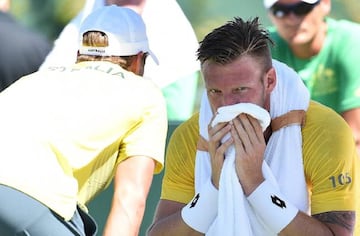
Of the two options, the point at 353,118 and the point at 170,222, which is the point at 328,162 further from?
the point at 353,118

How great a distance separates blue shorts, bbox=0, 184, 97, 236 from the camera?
272 centimetres

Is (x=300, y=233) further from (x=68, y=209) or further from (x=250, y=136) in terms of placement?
(x=68, y=209)

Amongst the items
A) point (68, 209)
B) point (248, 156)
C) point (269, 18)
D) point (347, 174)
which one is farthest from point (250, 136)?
point (269, 18)

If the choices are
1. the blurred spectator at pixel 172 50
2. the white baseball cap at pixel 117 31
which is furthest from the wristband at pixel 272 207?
the blurred spectator at pixel 172 50

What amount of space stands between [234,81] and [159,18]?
1.93 metres

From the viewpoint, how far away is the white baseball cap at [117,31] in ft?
10.4

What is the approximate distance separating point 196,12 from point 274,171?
6.24ft

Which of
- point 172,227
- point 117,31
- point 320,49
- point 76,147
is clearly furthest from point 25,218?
point 320,49

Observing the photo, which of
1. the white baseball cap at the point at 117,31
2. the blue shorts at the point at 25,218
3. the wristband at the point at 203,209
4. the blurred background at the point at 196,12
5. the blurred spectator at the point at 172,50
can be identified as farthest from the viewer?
the blurred spectator at the point at 172,50

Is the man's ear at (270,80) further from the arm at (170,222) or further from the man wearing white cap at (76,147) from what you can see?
the arm at (170,222)

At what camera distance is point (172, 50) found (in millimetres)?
4797

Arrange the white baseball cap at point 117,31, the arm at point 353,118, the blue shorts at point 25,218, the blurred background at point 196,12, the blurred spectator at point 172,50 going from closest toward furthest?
the blue shorts at point 25,218 < the white baseball cap at point 117,31 < the arm at point 353,118 < the blurred background at point 196,12 < the blurred spectator at point 172,50

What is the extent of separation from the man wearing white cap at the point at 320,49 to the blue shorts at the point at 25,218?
6.66 feet

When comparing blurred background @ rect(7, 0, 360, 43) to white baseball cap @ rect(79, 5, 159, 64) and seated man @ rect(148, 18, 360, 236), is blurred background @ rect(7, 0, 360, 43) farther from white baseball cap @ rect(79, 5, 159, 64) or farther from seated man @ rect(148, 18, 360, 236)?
seated man @ rect(148, 18, 360, 236)
